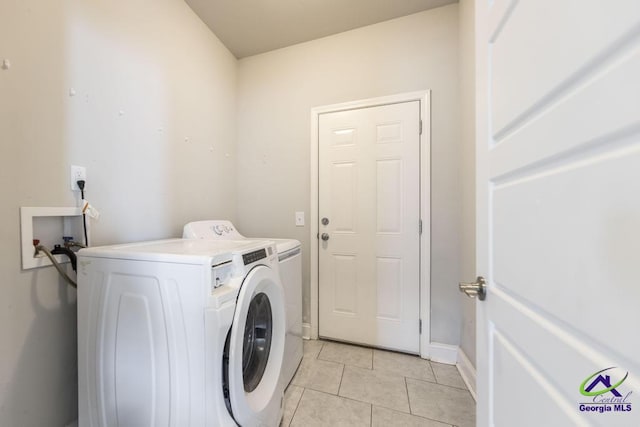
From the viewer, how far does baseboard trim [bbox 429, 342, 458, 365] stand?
1.76 metres

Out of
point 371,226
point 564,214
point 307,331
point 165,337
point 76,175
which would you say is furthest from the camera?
point 307,331

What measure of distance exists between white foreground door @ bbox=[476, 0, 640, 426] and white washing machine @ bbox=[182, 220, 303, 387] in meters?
1.11

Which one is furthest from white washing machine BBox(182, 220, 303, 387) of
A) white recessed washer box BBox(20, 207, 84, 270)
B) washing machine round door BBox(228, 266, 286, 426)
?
white recessed washer box BBox(20, 207, 84, 270)

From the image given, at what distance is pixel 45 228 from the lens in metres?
1.03

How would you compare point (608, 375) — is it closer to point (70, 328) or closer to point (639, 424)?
point (639, 424)

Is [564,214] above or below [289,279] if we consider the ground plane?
above

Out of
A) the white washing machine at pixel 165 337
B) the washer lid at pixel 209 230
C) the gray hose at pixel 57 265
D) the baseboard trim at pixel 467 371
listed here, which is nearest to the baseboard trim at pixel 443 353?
the baseboard trim at pixel 467 371

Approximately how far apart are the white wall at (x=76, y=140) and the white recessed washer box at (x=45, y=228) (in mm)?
25

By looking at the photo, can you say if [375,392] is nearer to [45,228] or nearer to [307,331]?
[307,331]

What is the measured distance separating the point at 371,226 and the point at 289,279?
2.71 feet

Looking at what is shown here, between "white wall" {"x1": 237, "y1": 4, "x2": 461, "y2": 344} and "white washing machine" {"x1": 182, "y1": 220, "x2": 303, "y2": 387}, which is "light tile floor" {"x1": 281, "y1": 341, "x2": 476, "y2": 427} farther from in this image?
"white wall" {"x1": 237, "y1": 4, "x2": 461, "y2": 344}

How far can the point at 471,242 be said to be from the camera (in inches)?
60.0

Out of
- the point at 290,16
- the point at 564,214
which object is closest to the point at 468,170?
the point at 564,214

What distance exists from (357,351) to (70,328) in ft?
5.92
